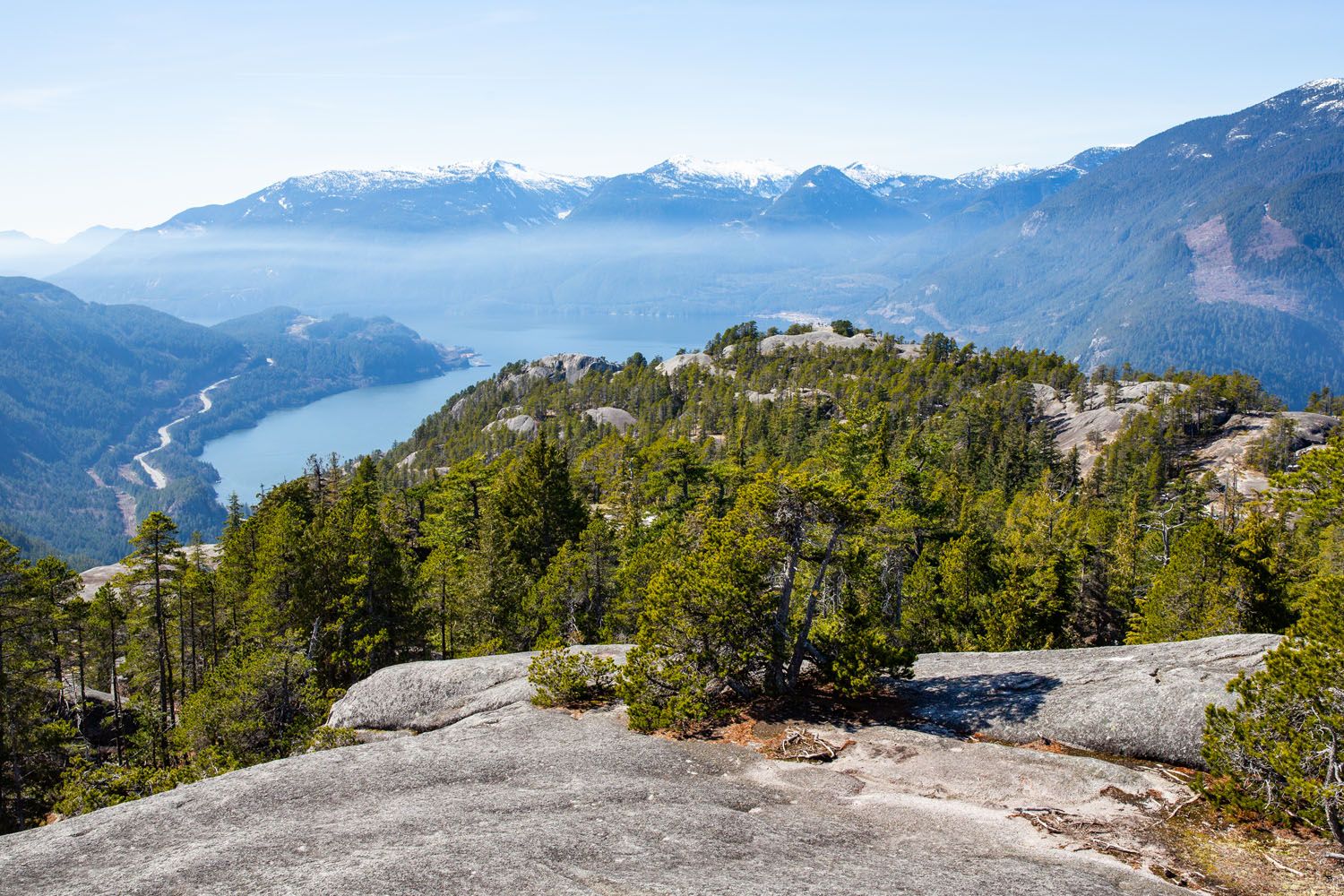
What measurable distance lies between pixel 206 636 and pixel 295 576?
19.1 m

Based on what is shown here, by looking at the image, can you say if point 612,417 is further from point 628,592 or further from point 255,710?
point 255,710

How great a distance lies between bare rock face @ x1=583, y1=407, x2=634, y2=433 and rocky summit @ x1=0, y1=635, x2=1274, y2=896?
454ft

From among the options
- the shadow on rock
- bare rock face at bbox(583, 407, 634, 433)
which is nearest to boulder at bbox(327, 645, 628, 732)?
the shadow on rock

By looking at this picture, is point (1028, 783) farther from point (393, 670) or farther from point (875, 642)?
point (393, 670)

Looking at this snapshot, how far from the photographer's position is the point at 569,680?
24.5 m

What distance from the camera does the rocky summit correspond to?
43.7 feet

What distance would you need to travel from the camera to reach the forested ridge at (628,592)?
22.1 meters

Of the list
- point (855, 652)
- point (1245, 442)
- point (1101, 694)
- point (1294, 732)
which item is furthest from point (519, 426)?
point (1294, 732)

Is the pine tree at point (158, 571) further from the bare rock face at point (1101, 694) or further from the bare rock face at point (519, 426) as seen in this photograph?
the bare rock face at point (519, 426)

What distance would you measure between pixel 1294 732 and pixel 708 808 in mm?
11993

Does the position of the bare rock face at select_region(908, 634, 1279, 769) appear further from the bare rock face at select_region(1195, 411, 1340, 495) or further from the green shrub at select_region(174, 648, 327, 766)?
the bare rock face at select_region(1195, 411, 1340, 495)

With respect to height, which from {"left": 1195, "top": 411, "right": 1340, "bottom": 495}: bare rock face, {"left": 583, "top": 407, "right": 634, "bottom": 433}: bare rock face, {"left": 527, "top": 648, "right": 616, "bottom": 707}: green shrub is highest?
{"left": 527, "top": 648, "right": 616, "bottom": 707}: green shrub

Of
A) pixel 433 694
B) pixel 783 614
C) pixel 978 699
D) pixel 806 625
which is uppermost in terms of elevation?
pixel 783 614

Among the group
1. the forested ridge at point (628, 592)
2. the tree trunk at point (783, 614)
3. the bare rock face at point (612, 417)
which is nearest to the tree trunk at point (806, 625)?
the forested ridge at point (628, 592)
